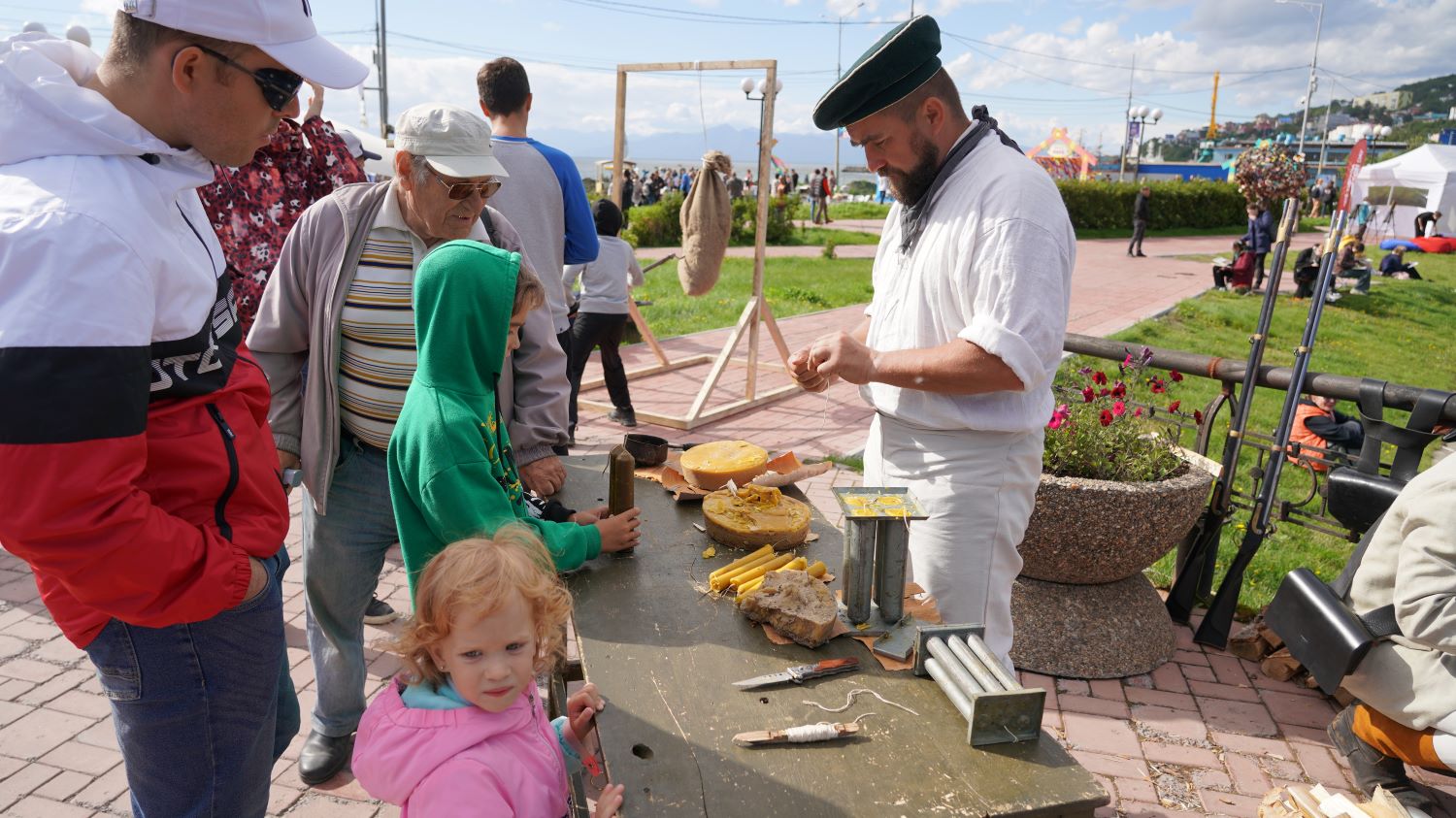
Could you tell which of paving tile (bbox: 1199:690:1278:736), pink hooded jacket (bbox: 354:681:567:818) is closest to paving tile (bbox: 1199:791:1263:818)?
paving tile (bbox: 1199:690:1278:736)

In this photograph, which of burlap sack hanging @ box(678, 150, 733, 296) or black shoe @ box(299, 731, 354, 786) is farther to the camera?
burlap sack hanging @ box(678, 150, 733, 296)

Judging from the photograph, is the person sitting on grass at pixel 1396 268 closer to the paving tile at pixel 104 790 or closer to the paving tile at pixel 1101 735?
the paving tile at pixel 1101 735

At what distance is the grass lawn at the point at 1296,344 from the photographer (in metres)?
4.93

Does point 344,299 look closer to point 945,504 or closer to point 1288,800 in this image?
point 945,504

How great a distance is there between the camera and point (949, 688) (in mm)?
1767

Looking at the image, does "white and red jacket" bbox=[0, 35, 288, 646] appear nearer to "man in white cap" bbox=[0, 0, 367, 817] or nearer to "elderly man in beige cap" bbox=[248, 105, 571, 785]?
"man in white cap" bbox=[0, 0, 367, 817]

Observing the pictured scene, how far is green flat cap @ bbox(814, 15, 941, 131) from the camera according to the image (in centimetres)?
231

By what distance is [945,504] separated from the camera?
2381 mm

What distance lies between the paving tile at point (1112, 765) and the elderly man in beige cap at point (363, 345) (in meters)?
2.14

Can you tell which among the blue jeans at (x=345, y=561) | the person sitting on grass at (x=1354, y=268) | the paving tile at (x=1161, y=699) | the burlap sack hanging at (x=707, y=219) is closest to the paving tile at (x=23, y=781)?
the blue jeans at (x=345, y=561)

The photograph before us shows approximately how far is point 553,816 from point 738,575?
755 mm

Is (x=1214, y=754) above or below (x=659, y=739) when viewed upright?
below

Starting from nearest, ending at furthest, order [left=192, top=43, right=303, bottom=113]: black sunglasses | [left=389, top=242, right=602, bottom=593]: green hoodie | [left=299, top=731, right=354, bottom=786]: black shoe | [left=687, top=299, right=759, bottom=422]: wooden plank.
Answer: [left=192, top=43, right=303, bottom=113]: black sunglasses → [left=389, top=242, right=602, bottom=593]: green hoodie → [left=299, top=731, right=354, bottom=786]: black shoe → [left=687, top=299, right=759, bottom=422]: wooden plank

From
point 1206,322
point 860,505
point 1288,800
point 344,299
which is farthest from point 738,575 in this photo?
point 1206,322
